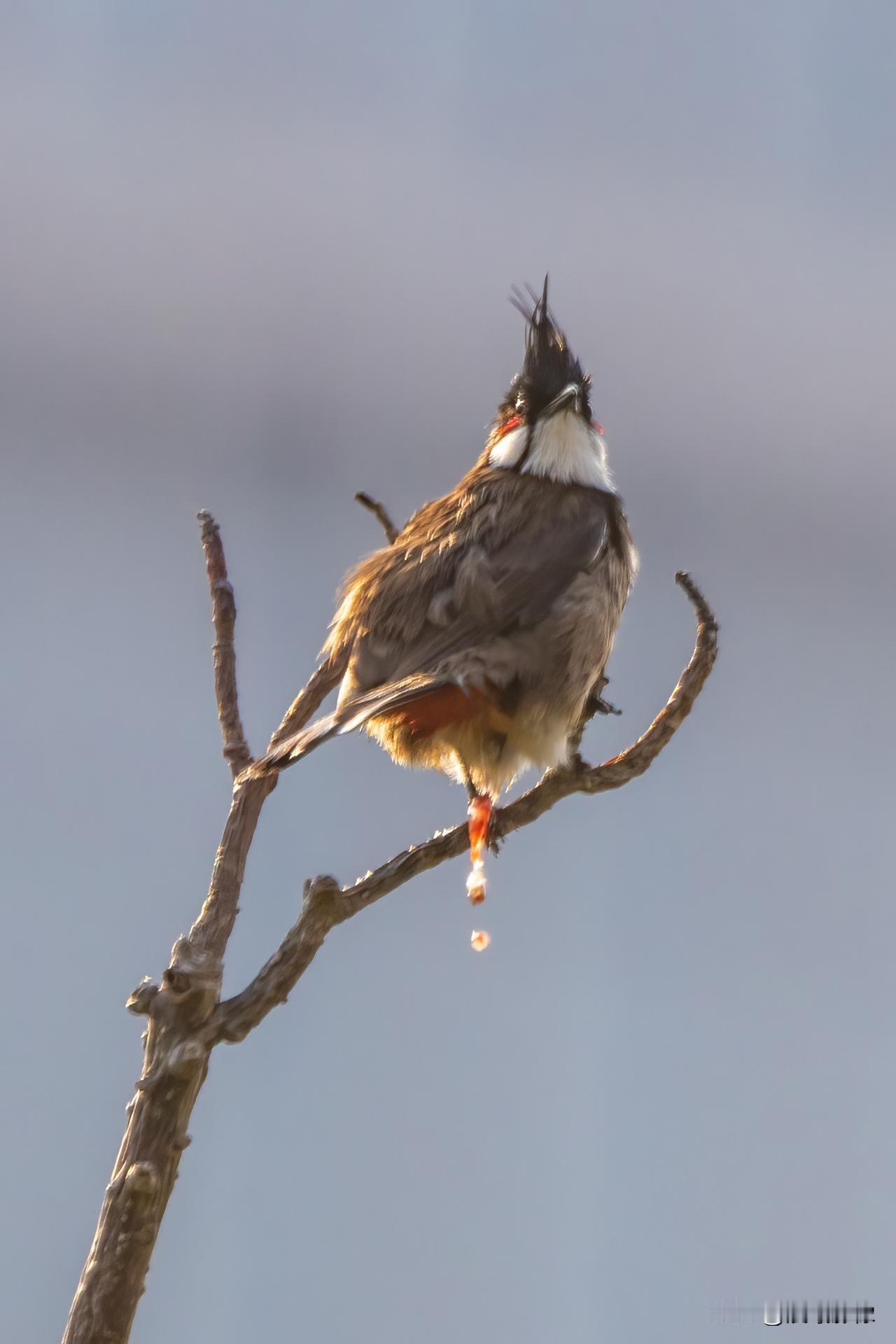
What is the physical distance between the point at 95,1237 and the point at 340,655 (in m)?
1.00

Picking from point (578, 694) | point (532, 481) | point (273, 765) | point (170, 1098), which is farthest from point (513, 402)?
point (170, 1098)

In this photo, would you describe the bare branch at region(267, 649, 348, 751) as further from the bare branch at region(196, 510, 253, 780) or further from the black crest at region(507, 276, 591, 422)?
the black crest at region(507, 276, 591, 422)

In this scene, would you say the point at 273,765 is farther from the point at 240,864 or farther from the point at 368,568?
the point at 368,568

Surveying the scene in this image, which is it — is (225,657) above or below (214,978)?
above

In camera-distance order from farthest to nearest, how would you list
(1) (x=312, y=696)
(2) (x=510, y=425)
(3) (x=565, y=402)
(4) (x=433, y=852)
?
(2) (x=510, y=425)
(3) (x=565, y=402)
(1) (x=312, y=696)
(4) (x=433, y=852)

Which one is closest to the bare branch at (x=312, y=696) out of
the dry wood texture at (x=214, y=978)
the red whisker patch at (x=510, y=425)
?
the dry wood texture at (x=214, y=978)

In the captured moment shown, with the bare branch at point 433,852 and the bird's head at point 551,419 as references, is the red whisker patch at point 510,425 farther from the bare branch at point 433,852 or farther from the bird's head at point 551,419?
the bare branch at point 433,852

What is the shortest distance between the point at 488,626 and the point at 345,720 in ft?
1.26

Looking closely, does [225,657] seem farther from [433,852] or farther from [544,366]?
[544,366]

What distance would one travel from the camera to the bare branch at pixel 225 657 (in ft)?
A: 5.23

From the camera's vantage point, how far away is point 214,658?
5.39ft

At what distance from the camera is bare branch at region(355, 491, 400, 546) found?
2.01 meters

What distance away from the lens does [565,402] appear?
2410 millimetres

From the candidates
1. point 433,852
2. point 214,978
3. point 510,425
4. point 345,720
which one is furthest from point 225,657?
point 510,425
